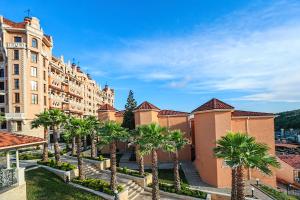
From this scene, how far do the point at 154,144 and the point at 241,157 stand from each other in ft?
26.7

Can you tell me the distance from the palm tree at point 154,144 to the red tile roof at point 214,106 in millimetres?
8573

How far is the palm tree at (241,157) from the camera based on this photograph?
17328mm

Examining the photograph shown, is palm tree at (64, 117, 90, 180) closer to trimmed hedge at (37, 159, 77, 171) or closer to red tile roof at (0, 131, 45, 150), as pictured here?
trimmed hedge at (37, 159, 77, 171)

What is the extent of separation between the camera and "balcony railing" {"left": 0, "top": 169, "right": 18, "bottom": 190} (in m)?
17.1

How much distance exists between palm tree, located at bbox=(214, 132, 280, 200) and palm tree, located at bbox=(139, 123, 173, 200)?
5.67 m

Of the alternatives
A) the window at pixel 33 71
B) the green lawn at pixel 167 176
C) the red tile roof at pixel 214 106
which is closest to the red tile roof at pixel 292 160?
the green lawn at pixel 167 176

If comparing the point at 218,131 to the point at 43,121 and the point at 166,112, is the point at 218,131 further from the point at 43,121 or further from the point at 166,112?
the point at 43,121

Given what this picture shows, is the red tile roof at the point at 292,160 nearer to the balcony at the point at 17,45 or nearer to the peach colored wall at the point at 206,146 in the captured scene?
the peach colored wall at the point at 206,146

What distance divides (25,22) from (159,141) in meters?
41.2

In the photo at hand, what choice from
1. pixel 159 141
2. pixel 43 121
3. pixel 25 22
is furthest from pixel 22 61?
pixel 159 141

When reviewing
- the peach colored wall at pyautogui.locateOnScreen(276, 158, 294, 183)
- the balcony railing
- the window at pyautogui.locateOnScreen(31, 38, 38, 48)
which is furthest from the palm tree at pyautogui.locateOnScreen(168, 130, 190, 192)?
the window at pyautogui.locateOnScreen(31, 38, 38, 48)

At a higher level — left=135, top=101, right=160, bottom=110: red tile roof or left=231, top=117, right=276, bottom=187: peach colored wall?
left=135, top=101, right=160, bottom=110: red tile roof

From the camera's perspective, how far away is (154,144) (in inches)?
931

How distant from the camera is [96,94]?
10638 centimetres
